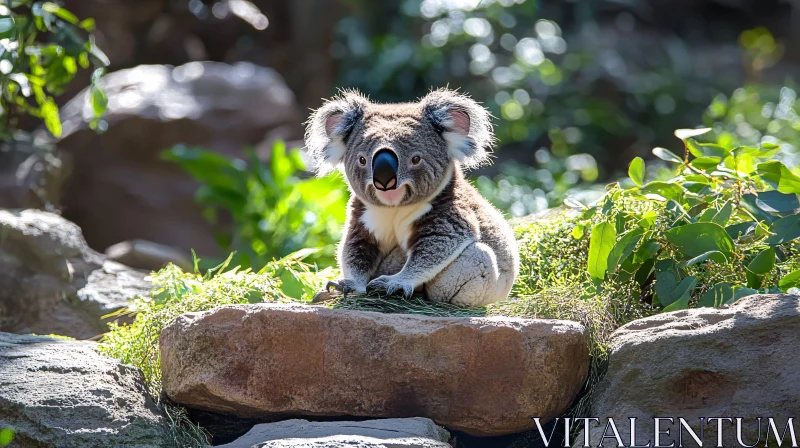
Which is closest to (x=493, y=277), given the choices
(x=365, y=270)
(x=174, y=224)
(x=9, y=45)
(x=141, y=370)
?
(x=365, y=270)

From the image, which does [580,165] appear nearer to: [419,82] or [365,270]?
[419,82]

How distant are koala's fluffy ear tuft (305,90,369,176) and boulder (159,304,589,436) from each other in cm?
97

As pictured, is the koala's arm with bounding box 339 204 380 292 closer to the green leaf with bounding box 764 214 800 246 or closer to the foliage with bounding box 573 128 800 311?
the foliage with bounding box 573 128 800 311

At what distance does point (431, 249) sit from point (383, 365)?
633mm

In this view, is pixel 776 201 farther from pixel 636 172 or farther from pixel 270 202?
pixel 270 202

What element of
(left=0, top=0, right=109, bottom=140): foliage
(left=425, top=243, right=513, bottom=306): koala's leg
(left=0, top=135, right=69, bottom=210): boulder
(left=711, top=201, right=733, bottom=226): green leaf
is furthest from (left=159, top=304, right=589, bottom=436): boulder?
(left=0, top=135, right=69, bottom=210): boulder

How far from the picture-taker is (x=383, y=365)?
11.0ft

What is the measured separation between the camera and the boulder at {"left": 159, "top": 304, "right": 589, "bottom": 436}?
3305 mm

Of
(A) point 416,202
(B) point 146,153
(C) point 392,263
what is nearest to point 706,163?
(A) point 416,202

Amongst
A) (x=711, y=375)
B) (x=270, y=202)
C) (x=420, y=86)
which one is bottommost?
(x=270, y=202)

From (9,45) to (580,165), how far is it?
20.4ft

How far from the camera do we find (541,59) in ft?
36.5

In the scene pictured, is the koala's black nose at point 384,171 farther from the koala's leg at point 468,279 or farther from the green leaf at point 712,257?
the green leaf at point 712,257

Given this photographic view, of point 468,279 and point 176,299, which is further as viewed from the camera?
point 176,299
